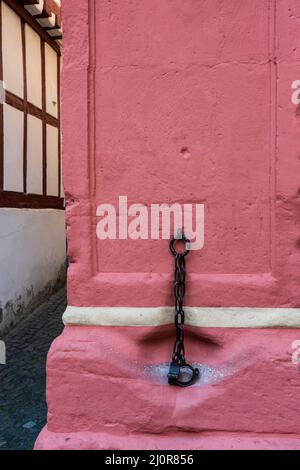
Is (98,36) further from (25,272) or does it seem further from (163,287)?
(25,272)

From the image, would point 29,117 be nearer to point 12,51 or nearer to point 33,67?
point 33,67

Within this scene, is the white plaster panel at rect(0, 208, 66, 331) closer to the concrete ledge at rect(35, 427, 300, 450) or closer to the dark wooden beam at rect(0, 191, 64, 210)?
the dark wooden beam at rect(0, 191, 64, 210)

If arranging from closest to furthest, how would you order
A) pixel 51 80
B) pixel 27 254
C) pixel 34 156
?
pixel 27 254 < pixel 34 156 < pixel 51 80

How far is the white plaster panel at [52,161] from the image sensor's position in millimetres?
6209

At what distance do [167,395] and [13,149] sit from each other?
12.5ft

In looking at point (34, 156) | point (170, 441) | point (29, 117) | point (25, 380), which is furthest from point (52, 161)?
point (170, 441)

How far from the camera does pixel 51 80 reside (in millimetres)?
6215

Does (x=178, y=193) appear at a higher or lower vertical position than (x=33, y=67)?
lower

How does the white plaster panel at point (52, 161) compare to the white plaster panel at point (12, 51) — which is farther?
the white plaster panel at point (52, 161)

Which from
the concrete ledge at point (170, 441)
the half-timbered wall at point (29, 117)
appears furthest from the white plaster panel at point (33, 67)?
the concrete ledge at point (170, 441)

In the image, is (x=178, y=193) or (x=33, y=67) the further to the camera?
(x=33, y=67)

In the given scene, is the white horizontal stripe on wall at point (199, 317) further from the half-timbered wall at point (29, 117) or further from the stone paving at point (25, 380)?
the half-timbered wall at point (29, 117)

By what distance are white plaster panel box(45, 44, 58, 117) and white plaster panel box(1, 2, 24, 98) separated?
989mm

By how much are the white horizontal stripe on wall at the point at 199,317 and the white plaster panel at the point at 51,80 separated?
4.75 m
